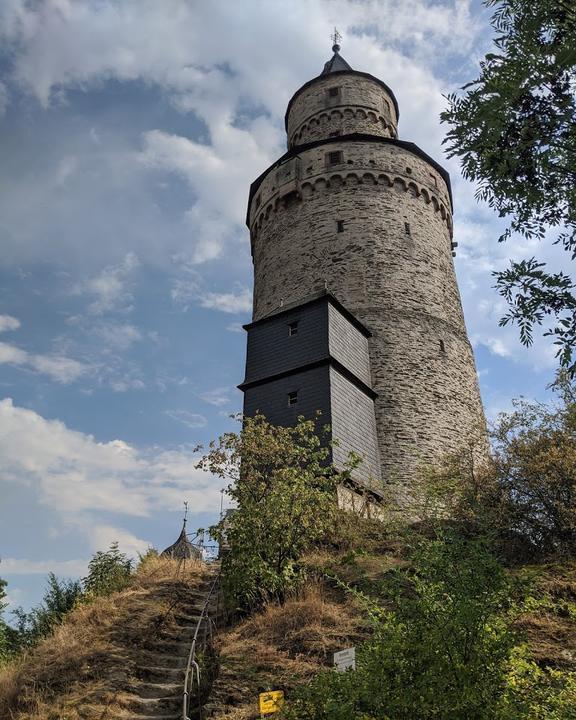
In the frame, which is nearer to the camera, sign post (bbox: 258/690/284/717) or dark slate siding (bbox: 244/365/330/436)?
sign post (bbox: 258/690/284/717)

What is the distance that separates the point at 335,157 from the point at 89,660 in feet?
62.3

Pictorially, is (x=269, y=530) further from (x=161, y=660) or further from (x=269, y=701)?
(x=269, y=701)

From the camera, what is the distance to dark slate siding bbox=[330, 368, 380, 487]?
14.9m

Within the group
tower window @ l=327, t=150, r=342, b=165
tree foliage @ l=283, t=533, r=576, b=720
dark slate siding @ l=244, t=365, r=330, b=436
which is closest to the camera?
tree foliage @ l=283, t=533, r=576, b=720

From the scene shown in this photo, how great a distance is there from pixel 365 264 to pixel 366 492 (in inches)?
323

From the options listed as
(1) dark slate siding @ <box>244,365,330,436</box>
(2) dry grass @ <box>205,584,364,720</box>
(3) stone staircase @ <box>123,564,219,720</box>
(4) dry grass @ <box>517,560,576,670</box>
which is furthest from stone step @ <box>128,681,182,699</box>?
(1) dark slate siding @ <box>244,365,330,436</box>

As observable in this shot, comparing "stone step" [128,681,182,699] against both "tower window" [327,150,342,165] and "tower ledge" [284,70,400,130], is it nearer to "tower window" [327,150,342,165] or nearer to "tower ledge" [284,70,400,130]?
"tower window" [327,150,342,165]

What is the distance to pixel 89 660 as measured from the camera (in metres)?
8.71

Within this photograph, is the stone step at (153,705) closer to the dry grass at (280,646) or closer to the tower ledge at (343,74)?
the dry grass at (280,646)

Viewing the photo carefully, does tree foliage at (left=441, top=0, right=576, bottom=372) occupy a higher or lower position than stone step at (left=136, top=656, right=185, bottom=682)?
higher

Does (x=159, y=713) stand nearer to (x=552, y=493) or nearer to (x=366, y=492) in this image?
(x=552, y=493)

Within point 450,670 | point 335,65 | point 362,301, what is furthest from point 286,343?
point 335,65

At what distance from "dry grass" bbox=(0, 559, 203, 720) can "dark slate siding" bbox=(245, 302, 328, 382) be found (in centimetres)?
691

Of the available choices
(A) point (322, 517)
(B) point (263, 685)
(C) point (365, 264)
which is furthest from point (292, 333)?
(B) point (263, 685)
